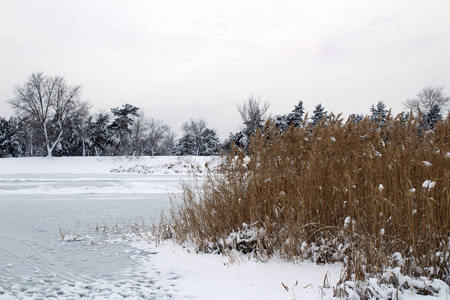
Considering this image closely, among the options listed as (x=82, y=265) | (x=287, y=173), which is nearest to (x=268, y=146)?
(x=287, y=173)

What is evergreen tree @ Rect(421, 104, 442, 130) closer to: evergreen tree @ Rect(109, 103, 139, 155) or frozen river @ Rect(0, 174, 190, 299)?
frozen river @ Rect(0, 174, 190, 299)

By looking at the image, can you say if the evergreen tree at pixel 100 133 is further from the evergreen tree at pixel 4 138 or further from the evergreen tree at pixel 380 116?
the evergreen tree at pixel 380 116

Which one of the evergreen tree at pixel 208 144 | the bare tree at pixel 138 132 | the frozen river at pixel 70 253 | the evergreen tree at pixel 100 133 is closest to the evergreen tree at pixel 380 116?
the frozen river at pixel 70 253

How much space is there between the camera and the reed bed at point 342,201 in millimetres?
2980

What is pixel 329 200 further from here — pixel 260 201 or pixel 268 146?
pixel 268 146

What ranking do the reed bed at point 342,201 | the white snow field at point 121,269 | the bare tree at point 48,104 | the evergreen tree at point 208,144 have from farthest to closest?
the evergreen tree at point 208,144 < the bare tree at point 48,104 < the white snow field at point 121,269 < the reed bed at point 342,201

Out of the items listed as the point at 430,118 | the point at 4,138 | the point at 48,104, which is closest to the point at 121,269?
the point at 430,118

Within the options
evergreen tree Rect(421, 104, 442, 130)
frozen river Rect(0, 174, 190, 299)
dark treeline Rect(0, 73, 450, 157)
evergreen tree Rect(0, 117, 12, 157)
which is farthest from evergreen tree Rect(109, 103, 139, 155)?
evergreen tree Rect(421, 104, 442, 130)

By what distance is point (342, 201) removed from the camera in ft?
12.9

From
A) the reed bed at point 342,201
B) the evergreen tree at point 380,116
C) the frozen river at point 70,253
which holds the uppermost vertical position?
the evergreen tree at point 380,116

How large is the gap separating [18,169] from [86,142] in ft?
68.9

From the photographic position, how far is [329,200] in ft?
13.2

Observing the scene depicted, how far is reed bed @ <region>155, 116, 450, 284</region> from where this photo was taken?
298 centimetres

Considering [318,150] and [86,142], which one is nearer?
[318,150]
